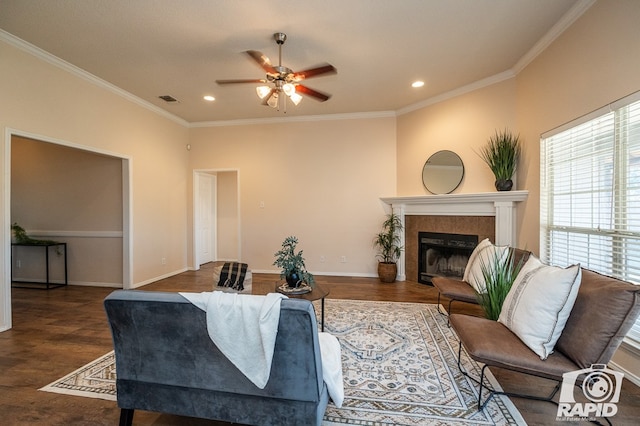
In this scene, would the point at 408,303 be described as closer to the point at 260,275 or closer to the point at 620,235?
the point at 620,235

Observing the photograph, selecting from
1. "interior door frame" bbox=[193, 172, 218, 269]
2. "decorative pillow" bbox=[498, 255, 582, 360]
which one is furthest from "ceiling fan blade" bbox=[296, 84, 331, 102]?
"interior door frame" bbox=[193, 172, 218, 269]

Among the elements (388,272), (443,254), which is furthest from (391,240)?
(443,254)

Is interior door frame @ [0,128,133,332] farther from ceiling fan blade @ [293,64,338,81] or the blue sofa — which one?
ceiling fan blade @ [293,64,338,81]

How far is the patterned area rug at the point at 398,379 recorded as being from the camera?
176cm

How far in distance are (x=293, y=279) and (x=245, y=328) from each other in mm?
1593

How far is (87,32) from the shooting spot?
2900 millimetres

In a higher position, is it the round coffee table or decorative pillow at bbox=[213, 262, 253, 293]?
decorative pillow at bbox=[213, 262, 253, 293]

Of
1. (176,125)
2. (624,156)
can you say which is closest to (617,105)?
(624,156)

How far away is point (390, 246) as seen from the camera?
5.04m

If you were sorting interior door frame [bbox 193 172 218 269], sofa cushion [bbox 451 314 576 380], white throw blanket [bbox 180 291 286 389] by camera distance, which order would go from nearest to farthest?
white throw blanket [bbox 180 291 286 389] → sofa cushion [bbox 451 314 576 380] → interior door frame [bbox 193 172 218 269]

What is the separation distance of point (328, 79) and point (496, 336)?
348cm

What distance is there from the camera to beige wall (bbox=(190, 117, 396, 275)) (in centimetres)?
532

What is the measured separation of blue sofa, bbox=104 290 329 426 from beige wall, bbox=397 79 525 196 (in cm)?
382

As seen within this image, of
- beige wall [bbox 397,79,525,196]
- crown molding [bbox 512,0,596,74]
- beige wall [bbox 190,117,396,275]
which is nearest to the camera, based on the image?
crown molding [bbox 512,0,596,74]
